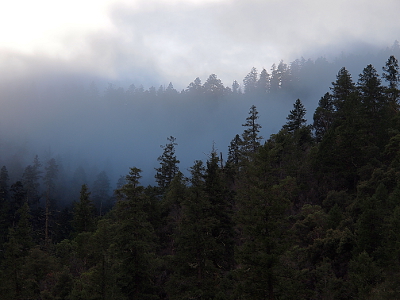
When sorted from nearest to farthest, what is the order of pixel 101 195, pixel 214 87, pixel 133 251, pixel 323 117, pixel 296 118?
pixel 133 251 < pixel 323 117 < pixel 296 118 < pixel 101 195 < pixel 214 87

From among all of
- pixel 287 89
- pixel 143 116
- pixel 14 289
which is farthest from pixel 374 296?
pixel 143 116

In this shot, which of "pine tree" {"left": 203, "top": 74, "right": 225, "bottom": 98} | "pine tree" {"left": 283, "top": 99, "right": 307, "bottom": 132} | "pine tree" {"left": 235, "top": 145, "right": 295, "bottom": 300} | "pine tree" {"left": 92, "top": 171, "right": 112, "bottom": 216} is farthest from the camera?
"pine tree" {"left": 203, "top": 74, "right": 225, "bottom": 98}

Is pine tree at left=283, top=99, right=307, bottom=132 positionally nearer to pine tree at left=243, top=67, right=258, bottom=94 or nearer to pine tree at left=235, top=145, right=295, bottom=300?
pine tree at left=235, top=145, right=295, bottom=300

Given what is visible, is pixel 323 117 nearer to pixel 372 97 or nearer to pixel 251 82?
pixel 372 97

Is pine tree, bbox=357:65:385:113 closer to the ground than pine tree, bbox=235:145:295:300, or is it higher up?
higher up

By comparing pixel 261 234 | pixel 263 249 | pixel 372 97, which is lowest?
pixel 263 249

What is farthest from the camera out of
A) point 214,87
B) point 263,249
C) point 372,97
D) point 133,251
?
point 214,87

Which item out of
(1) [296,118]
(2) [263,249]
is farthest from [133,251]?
(1) [296,118]

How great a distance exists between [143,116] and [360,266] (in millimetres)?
118600

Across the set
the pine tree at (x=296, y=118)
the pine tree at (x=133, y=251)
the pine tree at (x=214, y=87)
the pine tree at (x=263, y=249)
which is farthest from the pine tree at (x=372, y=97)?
the pine tree at (x=214, y=87)

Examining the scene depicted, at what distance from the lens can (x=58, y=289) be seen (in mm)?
23875

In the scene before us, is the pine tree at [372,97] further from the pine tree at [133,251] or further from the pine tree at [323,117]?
the pine tree at [133,251]

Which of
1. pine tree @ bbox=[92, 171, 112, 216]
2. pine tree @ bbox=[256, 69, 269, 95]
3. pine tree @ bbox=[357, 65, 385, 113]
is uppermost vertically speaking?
pine tree @ bbox=[256, 69, 269, 95]

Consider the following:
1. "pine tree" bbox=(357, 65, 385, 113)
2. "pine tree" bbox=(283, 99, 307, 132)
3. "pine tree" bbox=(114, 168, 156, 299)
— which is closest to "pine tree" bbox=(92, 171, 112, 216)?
"pine tree" bbox=(283, 99, 307, 132)
